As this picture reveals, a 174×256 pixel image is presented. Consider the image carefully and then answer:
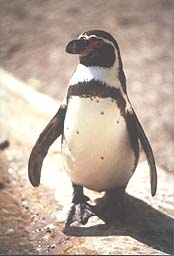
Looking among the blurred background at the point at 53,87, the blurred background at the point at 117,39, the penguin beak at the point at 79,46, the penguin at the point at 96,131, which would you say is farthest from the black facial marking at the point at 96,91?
the blurred background at the point at 117,39

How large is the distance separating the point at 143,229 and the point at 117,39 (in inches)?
124

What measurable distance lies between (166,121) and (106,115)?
1.81 metres

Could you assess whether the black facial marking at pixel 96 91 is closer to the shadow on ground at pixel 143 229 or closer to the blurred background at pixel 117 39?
the shadow on ground at pixel 143 229

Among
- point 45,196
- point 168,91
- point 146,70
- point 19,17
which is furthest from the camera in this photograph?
point 19,17

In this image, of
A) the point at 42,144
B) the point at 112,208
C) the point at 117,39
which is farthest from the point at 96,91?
the point at 117,39

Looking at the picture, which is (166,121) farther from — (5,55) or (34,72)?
(5,55)

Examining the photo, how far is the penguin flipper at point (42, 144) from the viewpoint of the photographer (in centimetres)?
234

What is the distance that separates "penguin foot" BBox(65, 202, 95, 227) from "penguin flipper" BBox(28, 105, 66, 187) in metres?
0.19

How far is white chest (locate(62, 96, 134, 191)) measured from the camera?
218cm

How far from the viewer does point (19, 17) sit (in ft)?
19.1

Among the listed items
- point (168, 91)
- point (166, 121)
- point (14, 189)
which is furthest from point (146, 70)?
point (14, 189)

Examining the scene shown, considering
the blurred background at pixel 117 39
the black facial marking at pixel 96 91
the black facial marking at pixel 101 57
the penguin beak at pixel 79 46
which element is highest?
the penguin beak at pixel 79 46

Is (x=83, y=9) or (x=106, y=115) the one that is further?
(x=83, y=9)

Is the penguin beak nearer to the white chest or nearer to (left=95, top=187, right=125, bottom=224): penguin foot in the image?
the white chest
